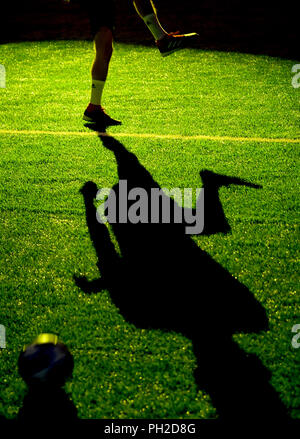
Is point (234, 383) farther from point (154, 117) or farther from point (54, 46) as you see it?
point (54, 46)

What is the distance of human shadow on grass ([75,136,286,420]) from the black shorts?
209 cm

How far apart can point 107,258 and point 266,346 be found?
3.89ft

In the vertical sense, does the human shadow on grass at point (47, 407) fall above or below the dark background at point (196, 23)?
above

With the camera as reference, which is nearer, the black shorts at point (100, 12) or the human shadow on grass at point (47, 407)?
the human shadow on grass at point (47, 407)

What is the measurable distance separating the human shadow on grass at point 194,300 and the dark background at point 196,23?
22.3ft

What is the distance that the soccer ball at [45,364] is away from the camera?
5.47ft

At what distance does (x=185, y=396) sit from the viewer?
1806 mm

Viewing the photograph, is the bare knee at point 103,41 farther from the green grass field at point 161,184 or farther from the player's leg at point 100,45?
the green grass field at point 161,184

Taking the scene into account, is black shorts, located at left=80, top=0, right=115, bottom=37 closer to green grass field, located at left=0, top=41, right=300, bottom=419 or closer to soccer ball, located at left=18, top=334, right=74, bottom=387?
green grass field, located at left=0, top=41, right=300, bottom=419

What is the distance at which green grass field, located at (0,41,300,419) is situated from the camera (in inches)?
74.7

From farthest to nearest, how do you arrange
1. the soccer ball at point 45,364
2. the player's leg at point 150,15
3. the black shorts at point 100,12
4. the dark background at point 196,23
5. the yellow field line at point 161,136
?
the dark background at point 196,23
the yellow field line at point 161,136
the player's leg at point 150,15
the black shorts at point 100,12
the soccer ball at point 45,364

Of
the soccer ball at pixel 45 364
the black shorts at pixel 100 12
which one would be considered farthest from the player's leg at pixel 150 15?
the soccer ball at pixel 45 364
